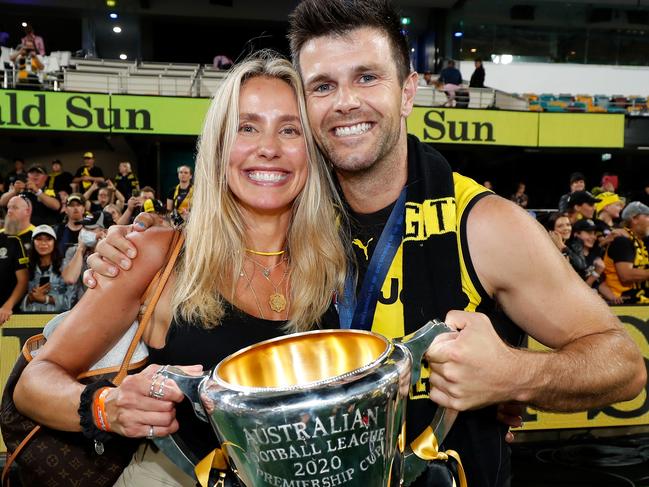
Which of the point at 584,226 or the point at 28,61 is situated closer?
the point at 584,226

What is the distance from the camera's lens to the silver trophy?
2.55ft

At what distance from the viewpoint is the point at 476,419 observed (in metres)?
1.40

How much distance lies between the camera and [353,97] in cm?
162

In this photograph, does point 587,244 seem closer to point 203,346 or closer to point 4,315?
point 4,315

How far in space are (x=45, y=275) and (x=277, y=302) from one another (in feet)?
12.9

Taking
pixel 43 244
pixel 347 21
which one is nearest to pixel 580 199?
pixel 43 244

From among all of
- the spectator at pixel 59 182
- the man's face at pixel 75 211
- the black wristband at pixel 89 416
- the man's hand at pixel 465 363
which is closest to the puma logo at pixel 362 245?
the man's hand at pixel 465 363

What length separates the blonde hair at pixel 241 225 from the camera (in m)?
1.56

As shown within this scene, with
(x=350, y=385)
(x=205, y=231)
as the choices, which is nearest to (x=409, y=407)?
(x=350, y=385)

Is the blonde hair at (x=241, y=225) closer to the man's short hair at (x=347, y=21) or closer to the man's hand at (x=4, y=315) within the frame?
the man's short hair at (x=347, y=21)

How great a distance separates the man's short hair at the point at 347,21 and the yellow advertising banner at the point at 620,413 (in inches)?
116

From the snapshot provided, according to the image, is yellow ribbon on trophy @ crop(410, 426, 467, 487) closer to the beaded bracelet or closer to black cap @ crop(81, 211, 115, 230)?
the beaded bracelet

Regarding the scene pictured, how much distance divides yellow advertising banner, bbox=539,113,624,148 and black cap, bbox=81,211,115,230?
8862 mm

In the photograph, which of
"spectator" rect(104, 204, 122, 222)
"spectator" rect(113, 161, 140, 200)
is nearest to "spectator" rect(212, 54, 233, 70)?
"spectator" rect(113, 161, 140, 200)
